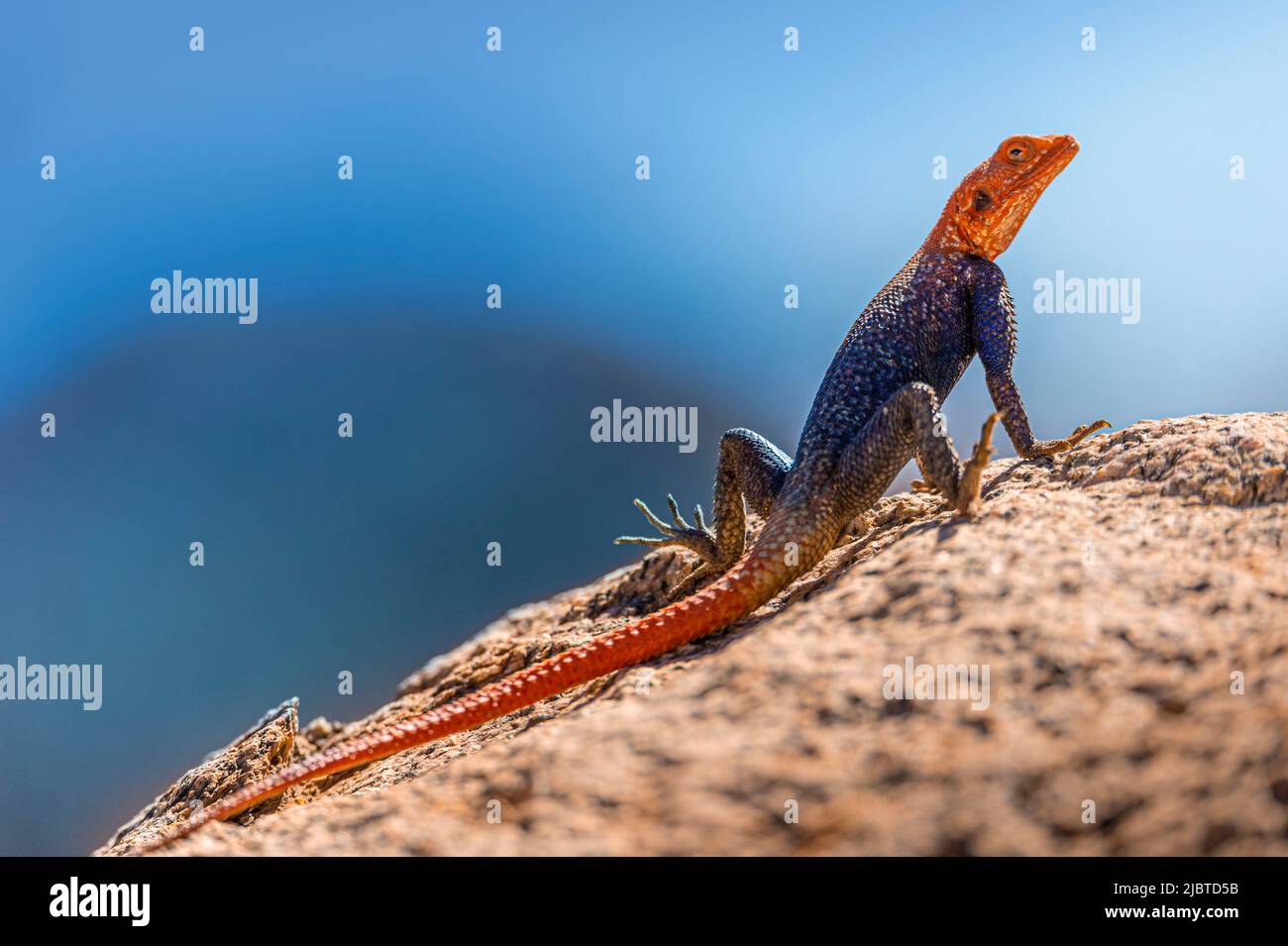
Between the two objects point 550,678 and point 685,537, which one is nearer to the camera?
point 550,678

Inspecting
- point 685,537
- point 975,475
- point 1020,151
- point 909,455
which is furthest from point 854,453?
point 1020,151

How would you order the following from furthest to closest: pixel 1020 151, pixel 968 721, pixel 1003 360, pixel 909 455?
pixel 1020 151 → pixel 1003 360 → pixel 909 455 → pixel 968 721

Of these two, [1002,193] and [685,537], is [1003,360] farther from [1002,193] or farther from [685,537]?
[685,537]

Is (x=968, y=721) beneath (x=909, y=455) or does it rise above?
beneath
